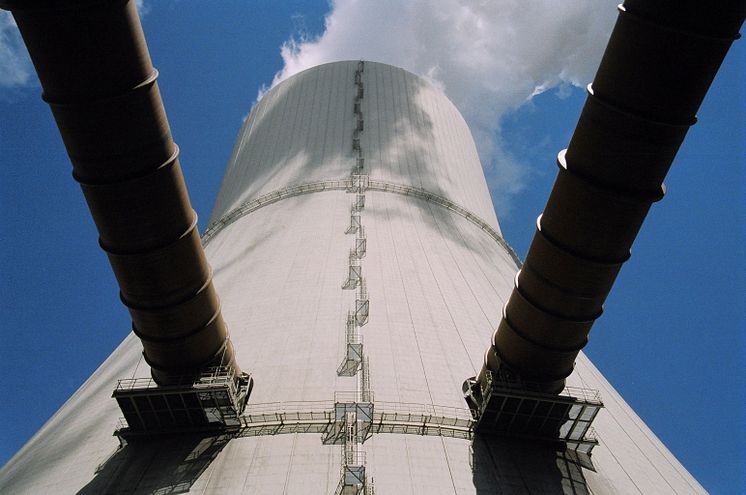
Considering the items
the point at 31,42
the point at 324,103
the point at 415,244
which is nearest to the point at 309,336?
the point at 415,244

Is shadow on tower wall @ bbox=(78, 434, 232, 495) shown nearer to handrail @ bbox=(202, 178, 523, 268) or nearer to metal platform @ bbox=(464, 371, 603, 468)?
metal platform @ bbox=(464, 371, 603, 468)

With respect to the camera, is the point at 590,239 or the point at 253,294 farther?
the point at 253,294

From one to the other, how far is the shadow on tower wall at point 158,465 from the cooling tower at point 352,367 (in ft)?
0.11

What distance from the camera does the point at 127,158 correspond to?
9742mm

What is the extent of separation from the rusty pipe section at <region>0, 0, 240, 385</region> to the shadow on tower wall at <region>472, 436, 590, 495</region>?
6277 millimetres

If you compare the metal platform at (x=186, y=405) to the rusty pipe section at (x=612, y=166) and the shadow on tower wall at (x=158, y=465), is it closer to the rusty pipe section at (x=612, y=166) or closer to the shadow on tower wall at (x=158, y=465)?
the shadow on tower wall at (x=158, y=465)

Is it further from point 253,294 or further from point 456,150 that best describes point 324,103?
point 253,294

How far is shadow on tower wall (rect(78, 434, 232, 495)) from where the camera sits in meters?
11.6

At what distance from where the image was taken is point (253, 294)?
17062 mm

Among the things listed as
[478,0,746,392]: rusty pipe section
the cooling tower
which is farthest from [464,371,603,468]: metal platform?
[478,0,746,392]: rusty pipe section

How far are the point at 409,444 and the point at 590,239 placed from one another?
208 inches

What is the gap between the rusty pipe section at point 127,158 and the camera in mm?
8570

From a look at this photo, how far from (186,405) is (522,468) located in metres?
7.21

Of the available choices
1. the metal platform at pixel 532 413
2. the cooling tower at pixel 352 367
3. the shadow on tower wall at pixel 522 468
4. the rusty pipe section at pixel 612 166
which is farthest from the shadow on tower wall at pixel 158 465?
the rusty pipe section at pixel 612 166
